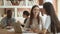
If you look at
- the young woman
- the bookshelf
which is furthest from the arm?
the bookshelf

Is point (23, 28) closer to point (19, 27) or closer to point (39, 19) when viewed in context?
point (19, 27)

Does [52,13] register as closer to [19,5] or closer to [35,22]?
[35,22]

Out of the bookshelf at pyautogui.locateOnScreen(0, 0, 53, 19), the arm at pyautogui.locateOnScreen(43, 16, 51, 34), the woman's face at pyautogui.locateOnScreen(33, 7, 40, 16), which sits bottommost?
the arm at pyautogui.locateOnScreen(43, 16, 51, 34)

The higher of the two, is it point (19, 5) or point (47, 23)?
point (19, 5)

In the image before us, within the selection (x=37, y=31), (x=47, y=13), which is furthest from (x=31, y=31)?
(x=47, y=13)

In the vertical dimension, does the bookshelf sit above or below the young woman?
above

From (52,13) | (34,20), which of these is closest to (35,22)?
(34,20)

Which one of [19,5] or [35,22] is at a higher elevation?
[19,5]

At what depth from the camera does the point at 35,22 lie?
1002mm

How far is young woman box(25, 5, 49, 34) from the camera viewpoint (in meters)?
0.99

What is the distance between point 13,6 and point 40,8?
0.21 meters

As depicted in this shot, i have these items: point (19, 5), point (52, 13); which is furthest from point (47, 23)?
point (19, 5)

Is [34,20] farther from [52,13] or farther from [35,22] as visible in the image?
[52,13]

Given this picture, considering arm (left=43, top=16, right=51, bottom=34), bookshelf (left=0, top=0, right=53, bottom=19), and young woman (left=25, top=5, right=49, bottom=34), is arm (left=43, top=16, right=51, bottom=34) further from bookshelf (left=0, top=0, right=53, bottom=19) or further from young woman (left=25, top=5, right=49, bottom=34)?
bookshelf (left=0, top=0, right=53, bottom=19)
